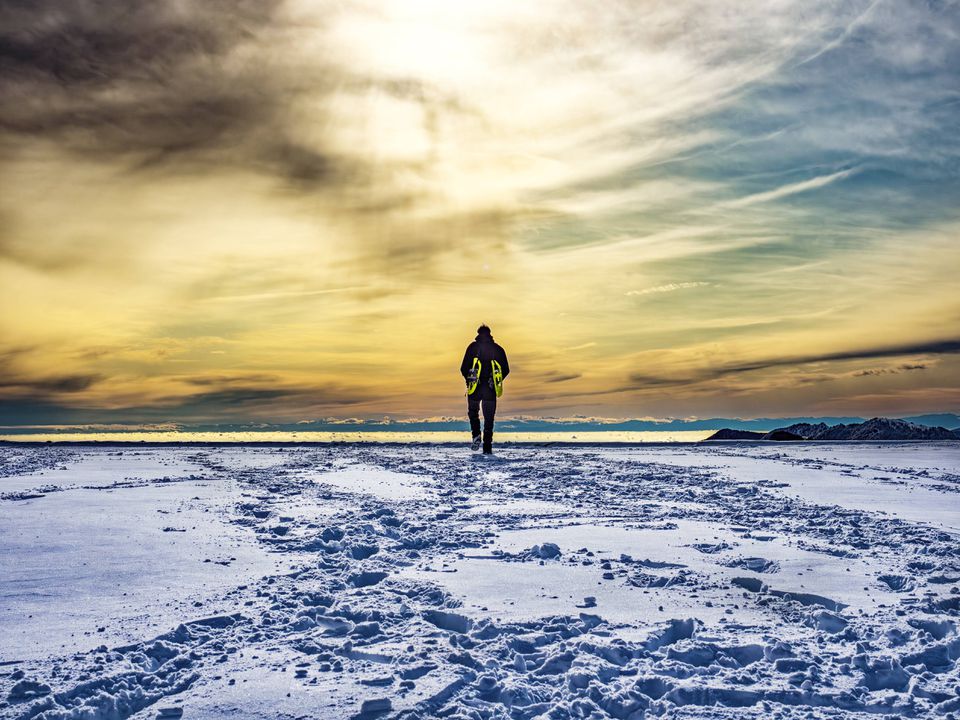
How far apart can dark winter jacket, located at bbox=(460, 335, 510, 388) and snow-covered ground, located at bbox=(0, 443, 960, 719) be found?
7530 mm

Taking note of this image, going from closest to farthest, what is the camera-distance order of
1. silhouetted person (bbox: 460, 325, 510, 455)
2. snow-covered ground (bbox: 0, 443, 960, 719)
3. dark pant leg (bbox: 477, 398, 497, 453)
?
snow-covered ground (bbox: 0, 443, 960, 719)
dark pant leg (bbox: 477, 398, 497, 453)
silhouetted person (bbox: 460, 325, 510, 455)

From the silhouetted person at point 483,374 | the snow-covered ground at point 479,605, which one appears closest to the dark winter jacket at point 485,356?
the silhouetted person at point 483,374

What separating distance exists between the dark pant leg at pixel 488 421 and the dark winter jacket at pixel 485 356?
1.41ft

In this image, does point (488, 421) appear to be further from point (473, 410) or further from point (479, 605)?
point (479, 605)

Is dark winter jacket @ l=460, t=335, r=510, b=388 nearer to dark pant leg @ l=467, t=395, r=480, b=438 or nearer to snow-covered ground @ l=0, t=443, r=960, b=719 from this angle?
dark pant leg @ l=467, t=395, r=480, b=438

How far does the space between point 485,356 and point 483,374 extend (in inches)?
15.5

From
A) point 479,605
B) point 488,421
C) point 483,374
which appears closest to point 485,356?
point 483,374

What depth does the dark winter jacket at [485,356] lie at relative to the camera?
15.3 m

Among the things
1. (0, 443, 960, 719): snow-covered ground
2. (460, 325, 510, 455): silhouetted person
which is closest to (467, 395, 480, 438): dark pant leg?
(460, 325, 510, 455): silhouetted person

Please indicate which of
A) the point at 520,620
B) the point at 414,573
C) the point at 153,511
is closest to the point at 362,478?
the point at 153,511

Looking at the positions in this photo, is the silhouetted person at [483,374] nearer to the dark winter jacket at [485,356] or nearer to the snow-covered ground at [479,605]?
the dark winter jacket at [485,356]

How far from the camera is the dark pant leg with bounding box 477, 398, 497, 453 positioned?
14.8 meters

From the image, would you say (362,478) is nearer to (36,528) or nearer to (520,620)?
(36,528)

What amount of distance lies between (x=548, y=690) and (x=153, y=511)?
5144 mm
